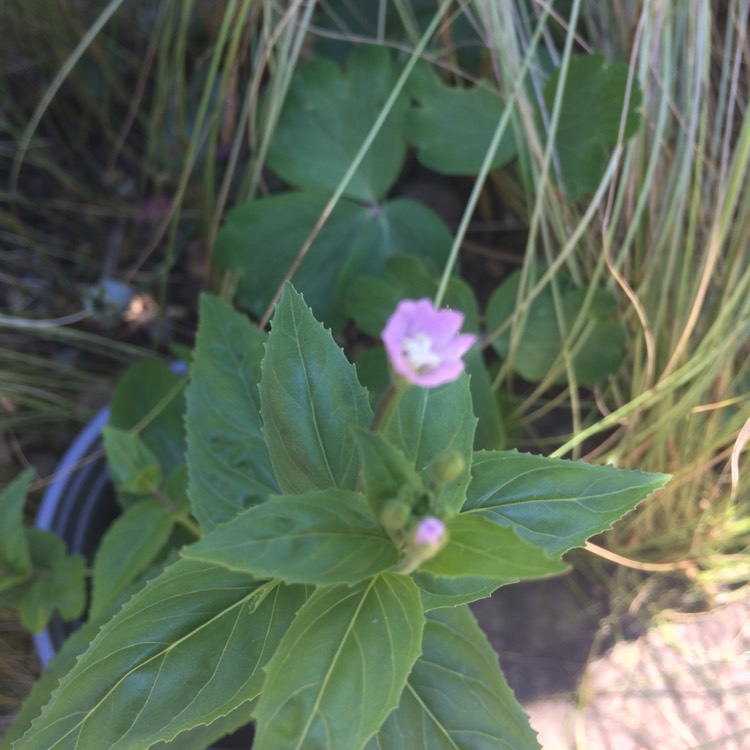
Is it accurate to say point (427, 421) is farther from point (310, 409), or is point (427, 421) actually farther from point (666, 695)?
point (666, 695)

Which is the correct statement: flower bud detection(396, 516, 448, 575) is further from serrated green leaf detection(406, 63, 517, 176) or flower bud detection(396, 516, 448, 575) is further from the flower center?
serrated green leaf detection(406, 63, 517, 176)

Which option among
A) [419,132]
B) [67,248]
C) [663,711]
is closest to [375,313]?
[419,132]

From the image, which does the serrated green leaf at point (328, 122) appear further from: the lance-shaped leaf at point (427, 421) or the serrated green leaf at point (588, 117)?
the lance-shaped leaf at point (427, 421)

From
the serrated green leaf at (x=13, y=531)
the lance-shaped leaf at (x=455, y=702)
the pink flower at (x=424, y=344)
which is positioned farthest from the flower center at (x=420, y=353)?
the serrated green leaf at (x=13, y=531)

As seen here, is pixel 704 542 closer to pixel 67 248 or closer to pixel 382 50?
pixel 382 50

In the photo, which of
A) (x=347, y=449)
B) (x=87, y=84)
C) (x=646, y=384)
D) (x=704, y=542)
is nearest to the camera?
(x=347, y=449)

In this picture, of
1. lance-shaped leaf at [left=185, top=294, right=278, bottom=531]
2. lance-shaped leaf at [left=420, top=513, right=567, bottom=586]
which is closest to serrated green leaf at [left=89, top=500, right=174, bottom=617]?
lance-shaped leaf at [left=185, top=294, right=278, bottom=531]

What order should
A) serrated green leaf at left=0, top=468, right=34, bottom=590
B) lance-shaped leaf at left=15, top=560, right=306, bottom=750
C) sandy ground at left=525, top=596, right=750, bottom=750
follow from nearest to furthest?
lance-shaped leaf at left=15, top=560, right=306, bottom=750 → serrated green leaf at left=0, top=468, right=34, bottom=590 → sandy ground at left=525, top=596, right=750, bottom=750
